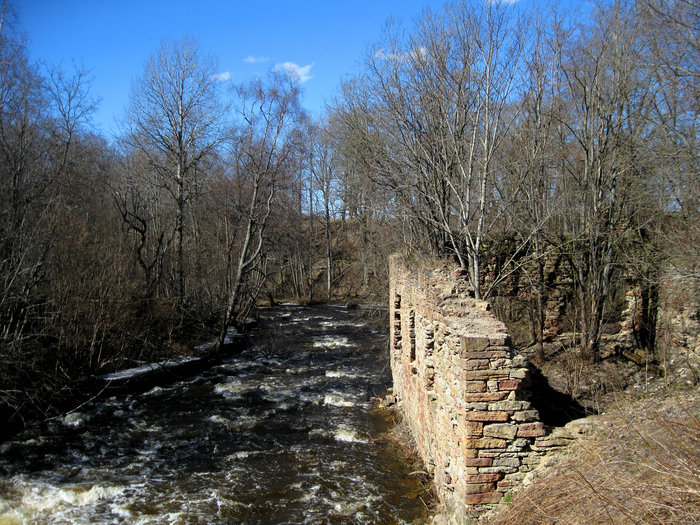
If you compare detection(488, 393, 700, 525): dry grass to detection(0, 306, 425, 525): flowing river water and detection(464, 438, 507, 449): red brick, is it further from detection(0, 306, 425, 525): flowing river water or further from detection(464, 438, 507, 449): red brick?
detection(0, 306, 425, 525): flowing river water

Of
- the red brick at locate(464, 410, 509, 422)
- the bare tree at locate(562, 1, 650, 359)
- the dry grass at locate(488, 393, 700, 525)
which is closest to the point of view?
the dry grass at locate(488, 393, 700, 525)

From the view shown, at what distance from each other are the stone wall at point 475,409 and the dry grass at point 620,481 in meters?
0.28

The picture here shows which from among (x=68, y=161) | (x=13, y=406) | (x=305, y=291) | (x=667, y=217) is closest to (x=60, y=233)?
(x=13, y=406)

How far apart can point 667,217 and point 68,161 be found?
1848 centimetres

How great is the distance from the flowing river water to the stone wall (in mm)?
1334

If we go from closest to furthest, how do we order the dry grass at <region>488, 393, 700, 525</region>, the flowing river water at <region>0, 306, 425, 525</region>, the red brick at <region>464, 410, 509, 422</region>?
the dry grass at <region>488, 393, 700, 525</region>, the red brick at <region>464, 410, 509, 422</region>, the flowing river water at <region>0, 306, 425, 525</region>

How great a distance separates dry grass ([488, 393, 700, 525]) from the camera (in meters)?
3.19

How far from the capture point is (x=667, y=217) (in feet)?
33.8

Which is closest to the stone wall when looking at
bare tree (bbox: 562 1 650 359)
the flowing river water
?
the flowing river water

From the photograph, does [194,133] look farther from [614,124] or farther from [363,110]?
[614,124]

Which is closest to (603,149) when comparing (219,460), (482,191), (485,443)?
(482,191)

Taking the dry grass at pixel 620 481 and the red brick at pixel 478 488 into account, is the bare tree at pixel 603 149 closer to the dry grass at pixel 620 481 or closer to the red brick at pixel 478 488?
the dry grass at pixel 620 481

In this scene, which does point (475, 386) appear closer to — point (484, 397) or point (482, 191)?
point (484, 397)

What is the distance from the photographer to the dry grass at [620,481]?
10.5 ft
